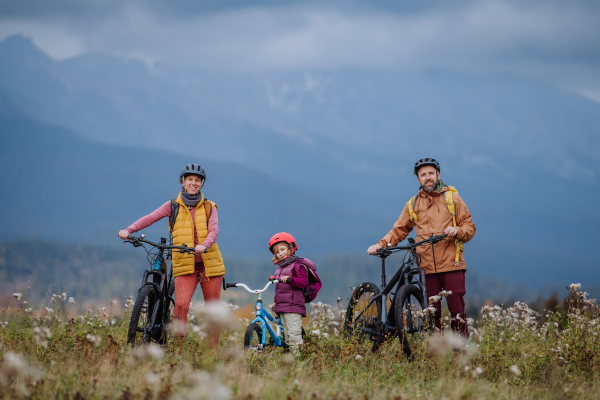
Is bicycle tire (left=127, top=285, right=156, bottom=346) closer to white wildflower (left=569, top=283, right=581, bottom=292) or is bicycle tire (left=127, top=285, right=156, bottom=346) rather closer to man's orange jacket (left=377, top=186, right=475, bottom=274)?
man's orange jacket (left=377, top=186, right=475, bottom=274)

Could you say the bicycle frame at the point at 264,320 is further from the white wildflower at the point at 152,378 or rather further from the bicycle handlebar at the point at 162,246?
the white wildflower at the point at 152,378

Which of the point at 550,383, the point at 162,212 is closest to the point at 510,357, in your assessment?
the point at 550,383

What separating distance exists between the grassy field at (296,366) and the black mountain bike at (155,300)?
0.30 metres

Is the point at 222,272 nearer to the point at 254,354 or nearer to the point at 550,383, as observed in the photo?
the point at 254,354

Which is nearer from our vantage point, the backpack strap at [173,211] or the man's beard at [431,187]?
the man's beard at [431,187]

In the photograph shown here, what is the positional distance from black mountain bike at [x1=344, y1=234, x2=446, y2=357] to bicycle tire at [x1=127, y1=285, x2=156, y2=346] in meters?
2.46

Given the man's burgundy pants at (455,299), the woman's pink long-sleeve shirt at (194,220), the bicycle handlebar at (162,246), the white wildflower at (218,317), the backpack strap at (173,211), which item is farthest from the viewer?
the backpack strap at (173,211)

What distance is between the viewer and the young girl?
287 inches

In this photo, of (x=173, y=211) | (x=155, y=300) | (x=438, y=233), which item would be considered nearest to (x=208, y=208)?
(x=173, y=211)

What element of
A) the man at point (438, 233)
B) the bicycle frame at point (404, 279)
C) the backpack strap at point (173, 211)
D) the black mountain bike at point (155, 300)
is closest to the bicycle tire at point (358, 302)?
the bicycle frame at point (404, 279)

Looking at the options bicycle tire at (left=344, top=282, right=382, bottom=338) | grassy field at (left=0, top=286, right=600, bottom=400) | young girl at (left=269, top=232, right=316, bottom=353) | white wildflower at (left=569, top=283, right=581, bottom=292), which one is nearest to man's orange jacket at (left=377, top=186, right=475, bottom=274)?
bicycle tire at (left=344, top=282, right=382, bottom=338)

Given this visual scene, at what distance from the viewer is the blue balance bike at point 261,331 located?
6.81 meters

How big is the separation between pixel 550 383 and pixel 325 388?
9.24ft

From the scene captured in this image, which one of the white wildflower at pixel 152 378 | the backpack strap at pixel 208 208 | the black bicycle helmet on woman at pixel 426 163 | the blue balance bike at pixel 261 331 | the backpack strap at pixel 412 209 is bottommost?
the white wildflower at pixel 152 378
